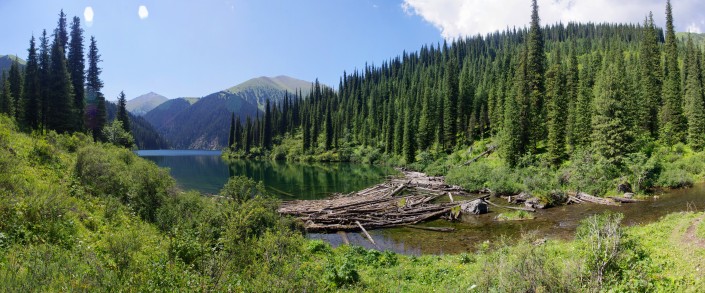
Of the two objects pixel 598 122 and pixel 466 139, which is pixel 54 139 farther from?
pixel 466 139

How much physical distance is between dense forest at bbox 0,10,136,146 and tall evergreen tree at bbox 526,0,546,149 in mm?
73039

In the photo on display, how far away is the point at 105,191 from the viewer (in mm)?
20406

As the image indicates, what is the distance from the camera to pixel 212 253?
12328 millimetres

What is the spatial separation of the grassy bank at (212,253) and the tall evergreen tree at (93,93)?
5001cm

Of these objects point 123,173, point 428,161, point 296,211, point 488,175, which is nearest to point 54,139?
point 123,173

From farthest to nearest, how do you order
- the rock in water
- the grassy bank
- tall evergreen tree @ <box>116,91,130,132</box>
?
1. tall evergreen tree @ <box>116,91,130,132</box>
2. the rock in water
3. the grassy bank

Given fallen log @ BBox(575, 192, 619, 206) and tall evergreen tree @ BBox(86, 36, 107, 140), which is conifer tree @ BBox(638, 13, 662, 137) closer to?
fallen log @ BBox(575, 192, 619, 206)

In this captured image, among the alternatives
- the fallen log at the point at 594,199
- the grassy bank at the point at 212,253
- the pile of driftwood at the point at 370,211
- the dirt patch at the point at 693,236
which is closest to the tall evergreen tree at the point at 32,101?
the grassy bank at the point at 212,253

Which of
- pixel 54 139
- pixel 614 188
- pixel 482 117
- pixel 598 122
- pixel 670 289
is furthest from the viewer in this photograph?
pixel 482 117

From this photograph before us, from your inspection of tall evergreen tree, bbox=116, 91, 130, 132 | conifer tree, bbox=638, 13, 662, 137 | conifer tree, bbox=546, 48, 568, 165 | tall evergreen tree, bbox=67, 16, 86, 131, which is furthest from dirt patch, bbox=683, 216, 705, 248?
tall evergreen tree, bbox=116, 91, 130, 132

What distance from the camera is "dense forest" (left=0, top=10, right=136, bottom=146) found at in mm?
50531

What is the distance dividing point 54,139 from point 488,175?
48.5m

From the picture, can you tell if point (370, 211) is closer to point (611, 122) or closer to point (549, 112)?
point (611, 122)

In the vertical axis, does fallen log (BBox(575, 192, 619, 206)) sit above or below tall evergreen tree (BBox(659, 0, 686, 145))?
below
